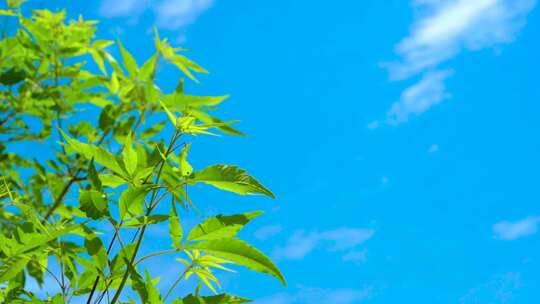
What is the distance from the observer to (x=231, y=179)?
0.98m

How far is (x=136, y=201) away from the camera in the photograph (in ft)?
3.30

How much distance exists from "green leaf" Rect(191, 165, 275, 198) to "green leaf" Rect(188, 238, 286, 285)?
0.29ft

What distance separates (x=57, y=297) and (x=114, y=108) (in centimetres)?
155

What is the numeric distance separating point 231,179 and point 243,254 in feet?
0.43

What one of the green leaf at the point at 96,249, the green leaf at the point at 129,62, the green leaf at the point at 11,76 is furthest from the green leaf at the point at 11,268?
the green leaf at the point at 11,76

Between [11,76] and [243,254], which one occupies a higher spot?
[11,76]

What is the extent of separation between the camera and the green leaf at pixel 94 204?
101 cm

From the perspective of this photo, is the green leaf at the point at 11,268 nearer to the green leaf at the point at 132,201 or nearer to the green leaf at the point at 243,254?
the green leaf at the point at 132,201

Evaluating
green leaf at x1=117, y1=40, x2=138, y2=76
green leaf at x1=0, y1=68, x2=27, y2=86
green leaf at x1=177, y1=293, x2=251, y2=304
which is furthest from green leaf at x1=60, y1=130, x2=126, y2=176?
green leaf at x1=0, y1=68, x2=27, y2=86

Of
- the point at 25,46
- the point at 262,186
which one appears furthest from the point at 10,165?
the point at 262,186

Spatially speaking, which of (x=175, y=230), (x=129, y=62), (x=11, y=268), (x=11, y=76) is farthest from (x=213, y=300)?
(x=11, y=76)

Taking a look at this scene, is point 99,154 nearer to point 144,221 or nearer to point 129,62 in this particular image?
point 144,221

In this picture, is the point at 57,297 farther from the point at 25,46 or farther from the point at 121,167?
the point at 25,46

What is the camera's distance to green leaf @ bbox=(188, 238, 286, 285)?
3.08 feet
